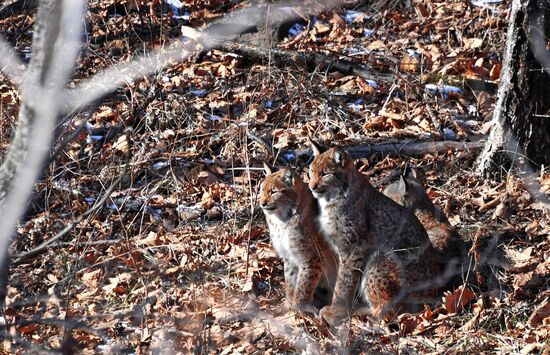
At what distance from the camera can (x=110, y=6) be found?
11.4m

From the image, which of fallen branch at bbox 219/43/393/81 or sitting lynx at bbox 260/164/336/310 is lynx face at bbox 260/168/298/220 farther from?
fallen branch at bbox 219/43/393/81

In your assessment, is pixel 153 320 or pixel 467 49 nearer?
pixel 153 320

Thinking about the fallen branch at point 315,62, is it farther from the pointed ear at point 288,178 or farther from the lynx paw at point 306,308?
the lynx paw at point 306,308

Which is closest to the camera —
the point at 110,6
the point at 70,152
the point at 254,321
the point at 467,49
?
the point at 254,321

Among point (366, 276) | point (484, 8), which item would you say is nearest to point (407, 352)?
point (366, 276)

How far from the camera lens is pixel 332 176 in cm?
624

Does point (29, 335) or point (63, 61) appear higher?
point (63, 61)

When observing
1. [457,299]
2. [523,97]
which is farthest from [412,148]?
[457,299]

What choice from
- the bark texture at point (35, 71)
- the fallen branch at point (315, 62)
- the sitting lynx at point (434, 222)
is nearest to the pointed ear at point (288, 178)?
the sitting lynx at point (434, 222)

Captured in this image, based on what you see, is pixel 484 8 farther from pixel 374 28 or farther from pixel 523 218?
pixel 523 218

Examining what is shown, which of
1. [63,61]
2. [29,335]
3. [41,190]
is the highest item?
[63,61]

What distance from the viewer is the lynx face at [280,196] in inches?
250

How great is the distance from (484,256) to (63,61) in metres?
4.79

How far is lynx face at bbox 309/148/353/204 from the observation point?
6.24 m
